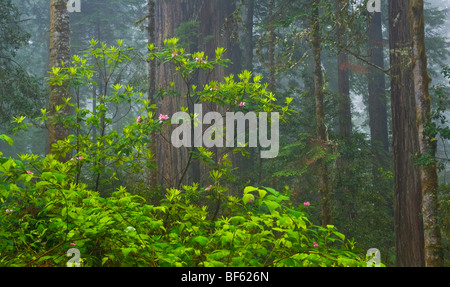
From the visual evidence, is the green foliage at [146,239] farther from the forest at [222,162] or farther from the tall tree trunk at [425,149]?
the tall tree trunk at [425,149]

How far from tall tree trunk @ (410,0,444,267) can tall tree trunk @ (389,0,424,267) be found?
1021 mm

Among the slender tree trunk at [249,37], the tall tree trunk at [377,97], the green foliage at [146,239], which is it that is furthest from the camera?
the slender tree trunk at [249,37]

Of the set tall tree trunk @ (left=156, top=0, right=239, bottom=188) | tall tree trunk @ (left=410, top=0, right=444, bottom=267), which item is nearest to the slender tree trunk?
tall tree trunk @ (left=156, top=0, right=239, bottom=188)

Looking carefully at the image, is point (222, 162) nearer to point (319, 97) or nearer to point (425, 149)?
point (425, 149)

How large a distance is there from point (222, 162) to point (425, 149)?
307cm

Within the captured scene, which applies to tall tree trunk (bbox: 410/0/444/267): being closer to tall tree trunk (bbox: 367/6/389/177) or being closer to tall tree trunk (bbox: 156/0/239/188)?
tall tree trunk (bbox: 156/0/239/188)

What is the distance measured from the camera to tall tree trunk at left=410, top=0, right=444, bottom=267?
534cm

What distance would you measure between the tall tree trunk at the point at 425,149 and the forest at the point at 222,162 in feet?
0.06

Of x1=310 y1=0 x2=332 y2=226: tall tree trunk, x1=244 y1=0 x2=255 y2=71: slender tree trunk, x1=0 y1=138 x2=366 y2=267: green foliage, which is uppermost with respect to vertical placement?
x1=244 y1=0 x2=255 y2=71: slender tree trunk

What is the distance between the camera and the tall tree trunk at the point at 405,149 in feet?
22.2

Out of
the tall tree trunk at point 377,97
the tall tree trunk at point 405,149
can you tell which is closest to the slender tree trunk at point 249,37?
the tall tree trunk at point 377,97

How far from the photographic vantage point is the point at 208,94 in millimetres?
4484

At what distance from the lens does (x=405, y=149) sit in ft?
23.0
